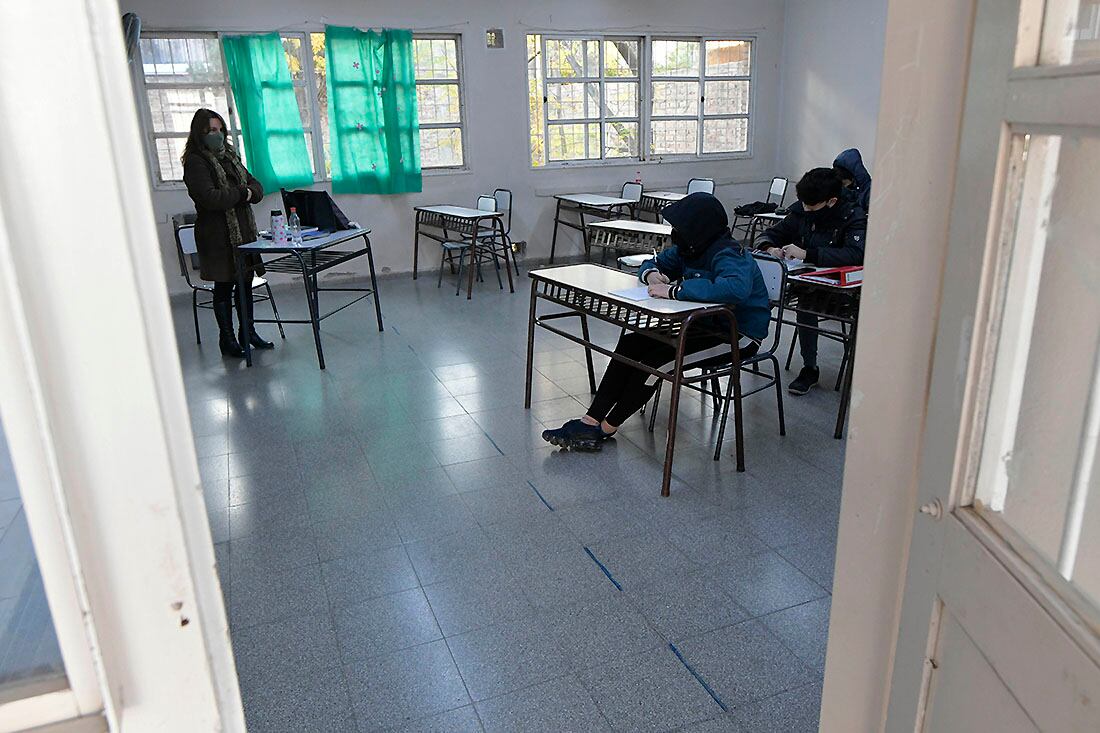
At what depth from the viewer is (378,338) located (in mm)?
4996

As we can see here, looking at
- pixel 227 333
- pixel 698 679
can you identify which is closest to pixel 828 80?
pixel 227 333

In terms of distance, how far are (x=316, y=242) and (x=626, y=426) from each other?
6.97 feet

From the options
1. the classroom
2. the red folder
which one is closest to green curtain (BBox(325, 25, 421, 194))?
the classroom

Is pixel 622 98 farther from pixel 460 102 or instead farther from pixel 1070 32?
pixel 1070 32

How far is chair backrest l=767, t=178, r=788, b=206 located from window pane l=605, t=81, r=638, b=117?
161cm

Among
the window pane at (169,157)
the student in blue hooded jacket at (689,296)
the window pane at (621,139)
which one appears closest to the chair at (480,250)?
the window pane at (621,139)

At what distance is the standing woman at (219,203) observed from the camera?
4113 millimetres

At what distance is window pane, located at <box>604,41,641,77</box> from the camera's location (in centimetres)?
751

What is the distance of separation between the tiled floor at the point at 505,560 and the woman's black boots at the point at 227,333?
0.52 metres

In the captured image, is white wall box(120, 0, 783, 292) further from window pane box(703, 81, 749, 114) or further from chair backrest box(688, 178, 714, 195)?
chair backrest box(688, 178, 714, 195)

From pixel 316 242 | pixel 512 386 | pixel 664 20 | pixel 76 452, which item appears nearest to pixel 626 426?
pixel 512 386

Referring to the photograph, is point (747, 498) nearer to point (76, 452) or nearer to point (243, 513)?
point (243, 513)

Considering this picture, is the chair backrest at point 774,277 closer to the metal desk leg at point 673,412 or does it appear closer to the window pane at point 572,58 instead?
the metal desk leg at point 673,412

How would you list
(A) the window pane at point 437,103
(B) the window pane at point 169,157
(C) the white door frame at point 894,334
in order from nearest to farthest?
(C) the white door frame at point 894,334 → (B) the window pane at point 169,157 → (A) the window pane at point 437,103
